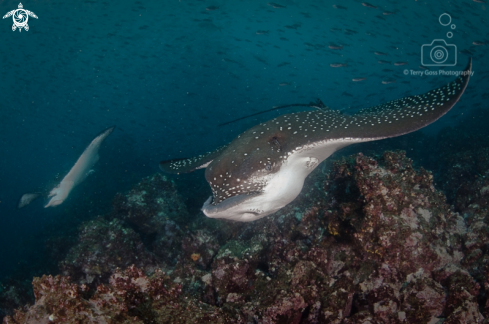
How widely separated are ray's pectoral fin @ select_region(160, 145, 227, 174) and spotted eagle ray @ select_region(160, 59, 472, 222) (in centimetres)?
123

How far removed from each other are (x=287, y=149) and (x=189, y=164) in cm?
298

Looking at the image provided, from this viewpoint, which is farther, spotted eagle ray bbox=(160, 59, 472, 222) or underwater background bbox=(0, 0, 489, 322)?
underwater background bbox=(0, 0, 489, 322)

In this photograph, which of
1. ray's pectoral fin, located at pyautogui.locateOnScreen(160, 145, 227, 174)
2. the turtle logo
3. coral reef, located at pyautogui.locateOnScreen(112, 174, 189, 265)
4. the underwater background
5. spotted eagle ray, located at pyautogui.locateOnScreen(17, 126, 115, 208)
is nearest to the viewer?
ray's pectoral fin, located at pyautogui.locateOnScreen(160, 145, 227, 174)

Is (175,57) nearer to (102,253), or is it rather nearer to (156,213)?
(156,213)

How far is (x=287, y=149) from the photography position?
4422 millimetres

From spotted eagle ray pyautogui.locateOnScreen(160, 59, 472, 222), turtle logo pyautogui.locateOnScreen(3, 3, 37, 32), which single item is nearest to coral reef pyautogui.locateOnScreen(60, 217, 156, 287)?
spotted eagle ray pyautogui.locateOnScreen(160, 59, 472, 222)

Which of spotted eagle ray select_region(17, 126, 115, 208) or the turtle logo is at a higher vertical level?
the turtle logo

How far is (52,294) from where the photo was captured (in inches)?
95.3

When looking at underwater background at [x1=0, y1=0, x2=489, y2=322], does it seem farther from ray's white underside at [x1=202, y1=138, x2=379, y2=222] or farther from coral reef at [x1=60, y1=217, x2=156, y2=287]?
ray's white underside at [x1=202, y1=138, x2=379, y2=222]

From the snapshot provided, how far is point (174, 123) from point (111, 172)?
2417cm

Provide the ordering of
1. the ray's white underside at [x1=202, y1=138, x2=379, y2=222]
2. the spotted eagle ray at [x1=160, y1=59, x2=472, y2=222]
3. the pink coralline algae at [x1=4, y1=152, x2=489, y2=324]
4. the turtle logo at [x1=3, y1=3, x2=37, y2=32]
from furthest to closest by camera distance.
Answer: the turtle logo at [x1=3, y1=3, x2=37, y2=32]
the ray's white underside at [x1=202, y1=138, x2=379, y2=222]
the spotted eagle ray at [x1=160, y1=59, x2=472, y2=222]
the pink coralline algae at [x1=4, y1=152, x2=489, y2=324]

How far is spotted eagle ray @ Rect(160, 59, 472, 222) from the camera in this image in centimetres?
388

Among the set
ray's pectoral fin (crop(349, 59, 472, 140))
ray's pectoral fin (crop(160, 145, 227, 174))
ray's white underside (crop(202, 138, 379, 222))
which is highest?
ray's pectoral fin (crop(349, 59, 472, 140))

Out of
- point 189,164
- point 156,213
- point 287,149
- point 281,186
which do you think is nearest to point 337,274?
point 281,186
